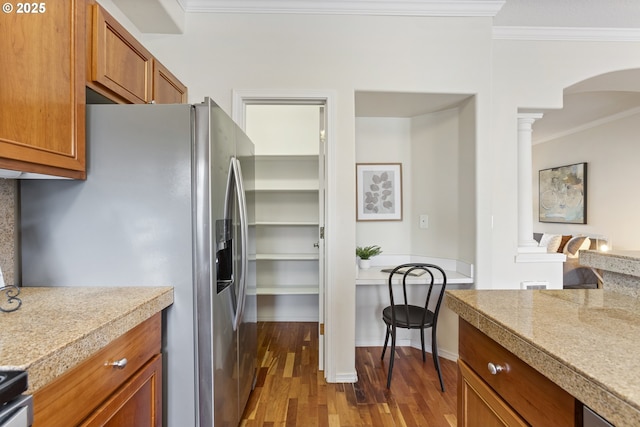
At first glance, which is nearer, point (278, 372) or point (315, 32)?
point (315, 32)

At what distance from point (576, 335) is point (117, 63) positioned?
1.98m

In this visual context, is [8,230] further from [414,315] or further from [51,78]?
[414,315]

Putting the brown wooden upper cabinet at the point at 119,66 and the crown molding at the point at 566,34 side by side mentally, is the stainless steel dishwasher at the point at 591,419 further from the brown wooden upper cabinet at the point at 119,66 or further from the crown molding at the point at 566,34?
the crown molding at the point at 566,34

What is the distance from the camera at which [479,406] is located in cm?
90

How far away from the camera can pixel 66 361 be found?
0.71m

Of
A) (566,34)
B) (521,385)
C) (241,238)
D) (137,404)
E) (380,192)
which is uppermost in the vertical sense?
(566,34)

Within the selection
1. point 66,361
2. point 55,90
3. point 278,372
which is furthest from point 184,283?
point 278,372

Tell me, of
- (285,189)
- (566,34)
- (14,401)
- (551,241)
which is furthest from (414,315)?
(551,241)

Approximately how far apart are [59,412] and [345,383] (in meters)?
1.82

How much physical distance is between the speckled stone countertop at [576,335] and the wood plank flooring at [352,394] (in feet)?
4.01

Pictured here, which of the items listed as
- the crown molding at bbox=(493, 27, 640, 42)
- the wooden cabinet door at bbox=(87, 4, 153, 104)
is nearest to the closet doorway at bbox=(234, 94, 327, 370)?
the wooden cabinet door at bbox=(87, 4, 153, 104)

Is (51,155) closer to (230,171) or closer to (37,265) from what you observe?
(37,265)

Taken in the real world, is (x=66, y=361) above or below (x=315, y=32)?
below

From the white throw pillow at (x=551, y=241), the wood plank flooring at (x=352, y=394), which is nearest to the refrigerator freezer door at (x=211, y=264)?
Result: the wood plank flooring at (x=352, y=394)
